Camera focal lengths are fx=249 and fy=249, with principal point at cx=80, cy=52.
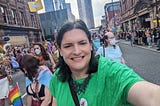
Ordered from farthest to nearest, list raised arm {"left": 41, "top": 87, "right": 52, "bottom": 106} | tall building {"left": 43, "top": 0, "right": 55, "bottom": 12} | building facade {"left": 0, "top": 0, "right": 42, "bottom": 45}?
tall building {"left": 43, "top": 0, "right": 55, "bottom": 12} < building facade {"left": 0, "top": 0, "right": 42, "bottom": 45} < raised arm {"left": 41, "top": 87, "right": 52, "bottom": 106}

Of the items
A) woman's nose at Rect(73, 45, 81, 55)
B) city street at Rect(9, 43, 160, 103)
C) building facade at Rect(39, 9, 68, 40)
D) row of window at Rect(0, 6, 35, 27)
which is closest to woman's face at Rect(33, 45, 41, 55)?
city street at Rect(9, 43, 160, 103)

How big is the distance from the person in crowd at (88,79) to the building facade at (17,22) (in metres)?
25.4

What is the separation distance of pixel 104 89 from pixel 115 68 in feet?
0.50

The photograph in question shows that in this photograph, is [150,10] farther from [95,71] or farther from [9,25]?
[95,71]

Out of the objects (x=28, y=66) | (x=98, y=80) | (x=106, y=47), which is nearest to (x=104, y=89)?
(x=98, y=80)

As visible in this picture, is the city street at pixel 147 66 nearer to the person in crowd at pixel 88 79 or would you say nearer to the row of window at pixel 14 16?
the person in crowd at pixel 88 79

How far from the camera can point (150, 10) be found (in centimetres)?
3088

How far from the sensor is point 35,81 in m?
3.30

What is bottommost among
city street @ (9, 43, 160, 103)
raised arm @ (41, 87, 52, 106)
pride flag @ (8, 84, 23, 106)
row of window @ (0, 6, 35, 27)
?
city street @ (9, 43, 160, 103)

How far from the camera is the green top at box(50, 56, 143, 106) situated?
1402 millimetres

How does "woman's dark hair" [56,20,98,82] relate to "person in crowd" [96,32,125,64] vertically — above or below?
above

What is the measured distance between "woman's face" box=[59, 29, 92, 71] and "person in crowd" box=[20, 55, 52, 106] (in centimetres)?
150

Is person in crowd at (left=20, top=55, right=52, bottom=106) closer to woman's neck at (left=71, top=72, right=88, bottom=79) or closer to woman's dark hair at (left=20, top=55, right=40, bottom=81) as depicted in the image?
woman's dark hair at (left=20, top=55, right=40, bottom=81)

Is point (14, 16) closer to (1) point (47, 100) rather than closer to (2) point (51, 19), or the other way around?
(1) point (47, 100)
